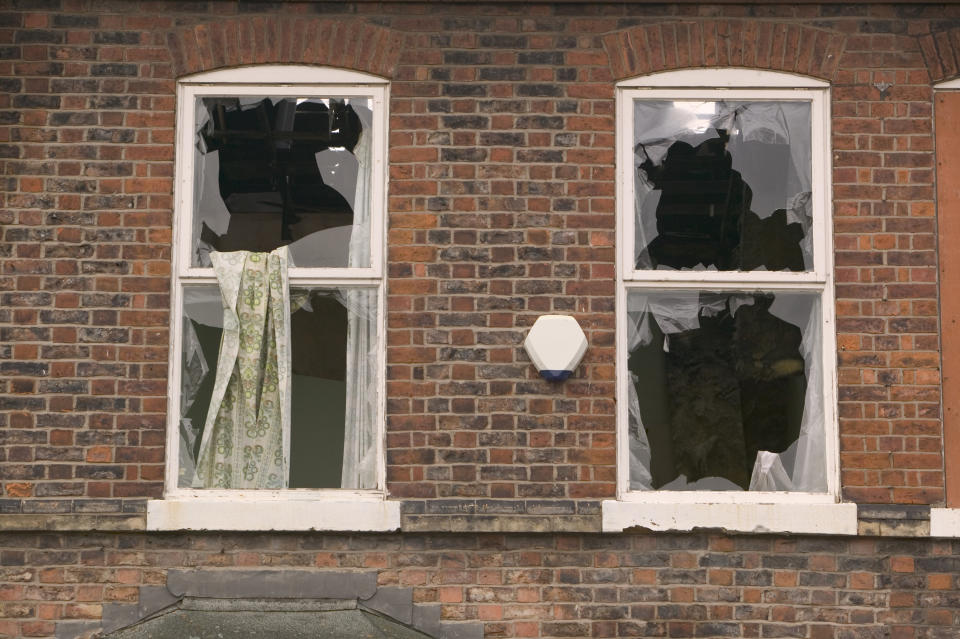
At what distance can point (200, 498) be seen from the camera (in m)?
5.49

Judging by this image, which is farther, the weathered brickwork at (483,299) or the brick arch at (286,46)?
the brick arch at (286,46)

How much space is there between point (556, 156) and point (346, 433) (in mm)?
1650

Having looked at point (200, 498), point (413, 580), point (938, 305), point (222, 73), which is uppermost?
point (222, 73)

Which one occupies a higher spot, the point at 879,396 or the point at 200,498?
the point at 879,396

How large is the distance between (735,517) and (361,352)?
189 cm

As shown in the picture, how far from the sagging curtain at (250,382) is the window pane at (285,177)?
5.3 inches

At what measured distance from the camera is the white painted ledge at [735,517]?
212 inches

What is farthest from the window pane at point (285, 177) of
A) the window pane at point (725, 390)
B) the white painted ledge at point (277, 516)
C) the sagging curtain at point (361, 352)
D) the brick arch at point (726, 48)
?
the window pane at point (725, 390)

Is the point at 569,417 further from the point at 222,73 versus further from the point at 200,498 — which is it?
the point at 222,73

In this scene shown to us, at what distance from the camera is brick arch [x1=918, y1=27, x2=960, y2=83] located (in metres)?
5.69

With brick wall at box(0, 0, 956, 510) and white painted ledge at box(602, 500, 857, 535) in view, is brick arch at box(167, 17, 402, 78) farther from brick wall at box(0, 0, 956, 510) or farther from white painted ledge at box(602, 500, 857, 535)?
white painted ledge at box(602, 500, 857, 535)

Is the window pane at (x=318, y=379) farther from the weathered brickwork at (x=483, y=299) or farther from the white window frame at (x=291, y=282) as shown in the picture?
the weathered brickwork at (x=483, y=299)

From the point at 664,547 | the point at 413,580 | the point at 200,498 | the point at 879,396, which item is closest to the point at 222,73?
the point at 200,498

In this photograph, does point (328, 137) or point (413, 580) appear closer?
point (413, 580)
